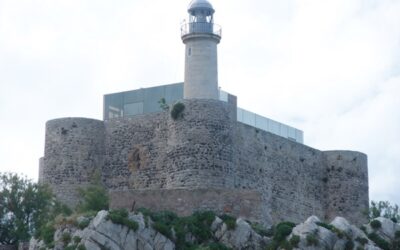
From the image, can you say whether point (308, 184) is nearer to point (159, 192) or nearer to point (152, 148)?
point (152, 148)

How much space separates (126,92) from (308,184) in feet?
34.5

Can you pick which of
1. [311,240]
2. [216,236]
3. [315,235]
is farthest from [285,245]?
[216,236]

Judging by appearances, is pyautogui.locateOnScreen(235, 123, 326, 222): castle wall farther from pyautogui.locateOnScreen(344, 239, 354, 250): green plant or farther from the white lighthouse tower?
pyautogui.locateOnScreen(344, 239, 354, 250): green plant

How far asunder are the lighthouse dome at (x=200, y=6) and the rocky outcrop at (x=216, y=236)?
14469 mm

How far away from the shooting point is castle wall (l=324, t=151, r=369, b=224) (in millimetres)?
63531

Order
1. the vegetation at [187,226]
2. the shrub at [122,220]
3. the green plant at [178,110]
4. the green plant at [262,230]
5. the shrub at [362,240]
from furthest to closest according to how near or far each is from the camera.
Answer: the green plant at [178,110] → the shrub at [362,240] → the green plant at [262,230] → the vegetation at [187,226] → the shrub at [122,220]

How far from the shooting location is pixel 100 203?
172 ft

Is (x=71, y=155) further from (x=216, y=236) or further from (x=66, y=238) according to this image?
(x=216, y=236)

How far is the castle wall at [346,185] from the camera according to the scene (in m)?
63.5

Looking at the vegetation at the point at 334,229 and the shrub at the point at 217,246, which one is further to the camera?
the vegetation at the point at 334,229

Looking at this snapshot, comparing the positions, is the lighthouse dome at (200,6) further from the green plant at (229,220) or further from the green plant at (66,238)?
the green plant at (66,238)

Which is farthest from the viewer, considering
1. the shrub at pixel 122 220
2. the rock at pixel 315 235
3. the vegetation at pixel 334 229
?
the vegetation at pixel 334 229

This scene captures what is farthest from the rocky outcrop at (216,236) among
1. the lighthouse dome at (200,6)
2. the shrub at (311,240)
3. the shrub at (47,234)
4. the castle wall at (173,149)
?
the lighthouse dome at (200,6)

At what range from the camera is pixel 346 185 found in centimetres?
6406
